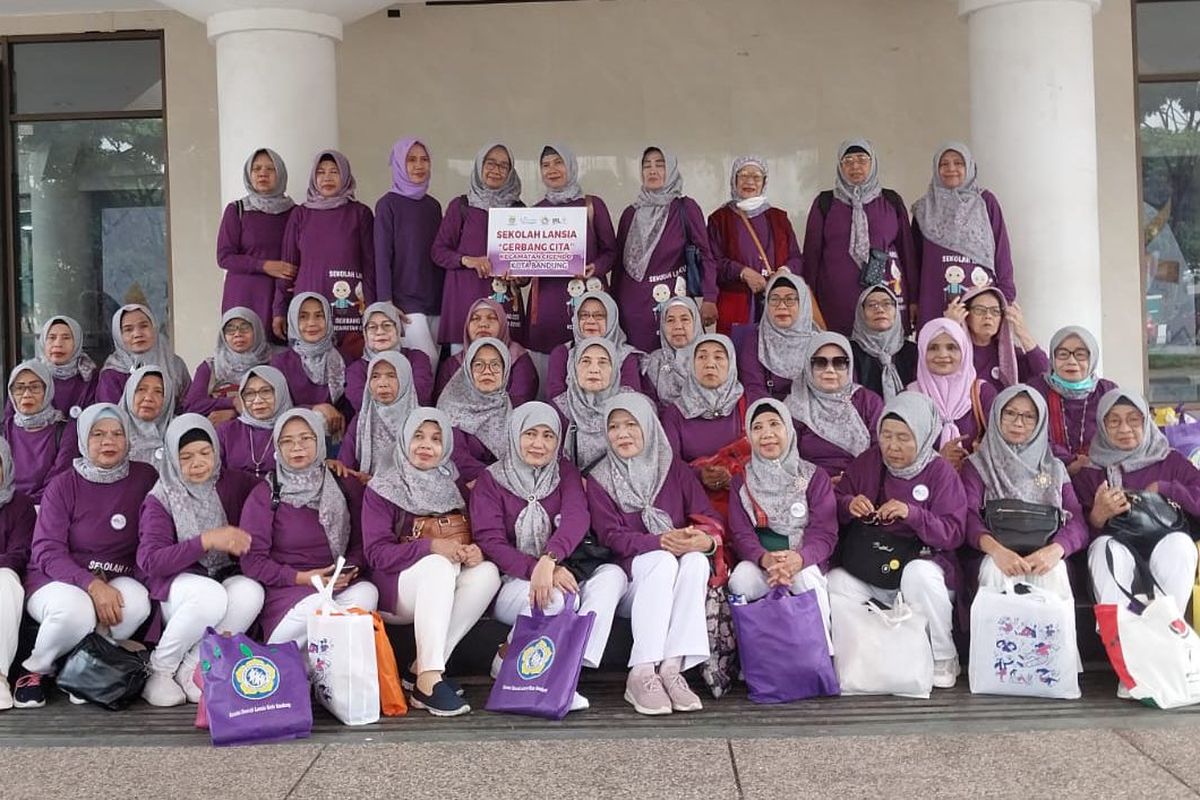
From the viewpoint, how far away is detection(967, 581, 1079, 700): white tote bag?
15.5 ft

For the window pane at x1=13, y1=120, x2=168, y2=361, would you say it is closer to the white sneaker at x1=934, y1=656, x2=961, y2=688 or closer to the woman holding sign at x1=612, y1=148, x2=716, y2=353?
the woman holding sign at x1=612, y1=148, x2=716, y2=353

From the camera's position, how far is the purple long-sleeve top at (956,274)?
6.62 metres

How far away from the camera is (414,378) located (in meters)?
6.23

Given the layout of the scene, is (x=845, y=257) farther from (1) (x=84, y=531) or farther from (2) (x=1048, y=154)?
A: (1) (x=84, y=531)

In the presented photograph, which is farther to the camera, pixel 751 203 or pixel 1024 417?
pixel 751 203

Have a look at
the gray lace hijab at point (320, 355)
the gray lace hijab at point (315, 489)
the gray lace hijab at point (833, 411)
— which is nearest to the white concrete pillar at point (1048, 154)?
the gray lace hijab at point (833, 411)

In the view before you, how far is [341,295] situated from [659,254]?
1713 mm

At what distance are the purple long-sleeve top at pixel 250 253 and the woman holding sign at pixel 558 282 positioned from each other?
4.78 ft

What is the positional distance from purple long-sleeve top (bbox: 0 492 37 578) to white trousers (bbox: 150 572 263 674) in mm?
728

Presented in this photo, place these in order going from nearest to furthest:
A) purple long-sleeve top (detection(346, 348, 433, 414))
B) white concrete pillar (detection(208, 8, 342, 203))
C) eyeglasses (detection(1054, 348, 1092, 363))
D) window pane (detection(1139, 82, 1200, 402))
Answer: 1. eyeglasses (detection(1054, 348, 1092, 363))
2. purple long-sleeve top (detection(346, 348, 433, 414))
3. white concrete pillar (detection(208, 8, 342, 203))
4. window pane (detection(1139, 82, 1200, 402))

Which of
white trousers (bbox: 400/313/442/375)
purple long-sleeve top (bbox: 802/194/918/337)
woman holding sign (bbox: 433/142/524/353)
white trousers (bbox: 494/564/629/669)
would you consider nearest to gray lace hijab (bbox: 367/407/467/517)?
white trousers (bbox: 494/564/629/669)

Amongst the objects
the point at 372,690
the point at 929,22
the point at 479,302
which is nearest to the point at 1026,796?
the point at 372,690

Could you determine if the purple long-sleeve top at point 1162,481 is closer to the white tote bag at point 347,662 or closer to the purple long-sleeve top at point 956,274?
the purple long-sleeve top at point 956,274

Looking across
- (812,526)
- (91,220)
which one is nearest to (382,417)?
(812,526)
